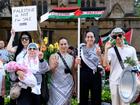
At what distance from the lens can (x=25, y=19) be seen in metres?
10.6

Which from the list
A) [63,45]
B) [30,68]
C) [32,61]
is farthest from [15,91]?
[63,45]

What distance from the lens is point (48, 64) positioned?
9961mm

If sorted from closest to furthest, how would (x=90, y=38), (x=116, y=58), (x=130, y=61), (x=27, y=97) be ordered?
(x=130, y=61) → (x=27, y=97) → (x=116, y=58) → (x=90, y=38)

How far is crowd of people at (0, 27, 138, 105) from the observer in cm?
927

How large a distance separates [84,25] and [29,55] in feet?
80.6

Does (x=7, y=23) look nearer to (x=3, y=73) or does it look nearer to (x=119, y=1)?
(x=119, y=1)

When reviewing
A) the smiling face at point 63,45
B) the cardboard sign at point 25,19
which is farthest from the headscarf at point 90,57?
the cardboard sign at point 25,19

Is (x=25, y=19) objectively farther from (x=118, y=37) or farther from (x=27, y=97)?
(x=118, y=37)

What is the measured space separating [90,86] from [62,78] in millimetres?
614

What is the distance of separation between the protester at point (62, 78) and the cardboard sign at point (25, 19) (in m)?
0.91

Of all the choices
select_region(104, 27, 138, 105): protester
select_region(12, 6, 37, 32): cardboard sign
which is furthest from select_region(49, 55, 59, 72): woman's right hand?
select_region(12, 6, 37, 32): cardboard sign

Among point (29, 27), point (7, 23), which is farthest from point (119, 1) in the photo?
point (29, 27)

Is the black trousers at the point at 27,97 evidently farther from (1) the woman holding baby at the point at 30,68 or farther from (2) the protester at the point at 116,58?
(2) the protester at the point at 116,58

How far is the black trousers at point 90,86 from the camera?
32.9ft
